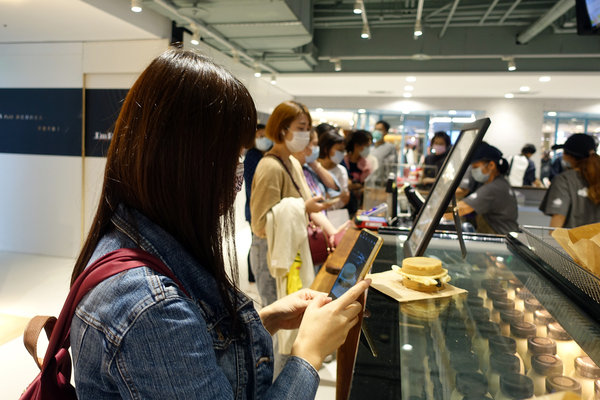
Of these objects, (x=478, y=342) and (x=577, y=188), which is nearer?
(x=478, y=342)

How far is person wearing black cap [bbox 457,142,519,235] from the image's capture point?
337 centimetres

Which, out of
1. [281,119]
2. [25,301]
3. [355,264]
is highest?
[281,119]

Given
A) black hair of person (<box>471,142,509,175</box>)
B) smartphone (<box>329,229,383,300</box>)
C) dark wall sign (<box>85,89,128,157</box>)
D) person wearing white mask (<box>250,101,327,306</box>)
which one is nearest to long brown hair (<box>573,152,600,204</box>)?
black hair of person (<box>471,142,509,175</box>)

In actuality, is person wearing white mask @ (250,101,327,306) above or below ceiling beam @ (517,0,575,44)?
below

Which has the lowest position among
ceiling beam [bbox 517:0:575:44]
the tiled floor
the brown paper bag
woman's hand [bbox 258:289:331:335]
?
the tiled floor

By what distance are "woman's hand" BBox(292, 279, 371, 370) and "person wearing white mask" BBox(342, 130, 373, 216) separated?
4287 mm

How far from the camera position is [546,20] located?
601 cm

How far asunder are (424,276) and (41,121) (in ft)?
19.2

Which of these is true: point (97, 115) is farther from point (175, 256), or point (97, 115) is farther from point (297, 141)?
point (175, 256)

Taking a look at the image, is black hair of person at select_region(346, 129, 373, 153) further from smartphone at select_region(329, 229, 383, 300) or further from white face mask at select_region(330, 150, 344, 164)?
smartphone at select_region(329, 229, 383, 300)

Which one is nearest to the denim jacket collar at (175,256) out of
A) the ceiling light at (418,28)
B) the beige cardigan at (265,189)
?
the beige cardigan at (265,189)

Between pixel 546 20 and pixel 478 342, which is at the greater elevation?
pixel 546 20

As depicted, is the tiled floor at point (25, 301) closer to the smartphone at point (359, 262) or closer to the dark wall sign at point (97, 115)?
the dark wall sign at point (97, 115)

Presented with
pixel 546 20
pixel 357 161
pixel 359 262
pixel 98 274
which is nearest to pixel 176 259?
pixel 98 274
